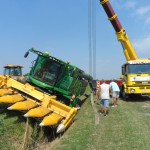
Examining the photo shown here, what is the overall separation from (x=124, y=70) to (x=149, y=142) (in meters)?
13.0

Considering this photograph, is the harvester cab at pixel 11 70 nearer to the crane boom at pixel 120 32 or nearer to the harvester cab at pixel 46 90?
the crane boom at pixel 120 32

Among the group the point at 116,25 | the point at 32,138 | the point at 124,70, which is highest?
the point at 116,25

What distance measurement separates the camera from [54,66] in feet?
51.6

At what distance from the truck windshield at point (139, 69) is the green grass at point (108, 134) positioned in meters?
7.09

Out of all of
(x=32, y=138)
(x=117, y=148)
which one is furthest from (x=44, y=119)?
(x=117, y=148)

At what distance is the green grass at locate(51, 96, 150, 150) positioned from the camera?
962cm

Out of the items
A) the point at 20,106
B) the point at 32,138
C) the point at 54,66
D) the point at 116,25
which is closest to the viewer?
the point at 32,138

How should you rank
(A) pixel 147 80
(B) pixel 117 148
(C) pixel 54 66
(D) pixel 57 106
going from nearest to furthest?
(B) pixel 117 148
(D) pixel 57 106
(C) pixel 54 66
(A) pixel 147 80

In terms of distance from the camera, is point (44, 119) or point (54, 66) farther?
point (54, 66)

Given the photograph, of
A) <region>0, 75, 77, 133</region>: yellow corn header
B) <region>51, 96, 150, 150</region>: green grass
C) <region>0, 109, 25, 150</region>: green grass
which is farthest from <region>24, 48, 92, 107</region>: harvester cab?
<region>0, 109, 25, 150</region>: green grass

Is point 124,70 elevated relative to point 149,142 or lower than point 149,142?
elevated

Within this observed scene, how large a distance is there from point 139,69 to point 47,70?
7811 mm

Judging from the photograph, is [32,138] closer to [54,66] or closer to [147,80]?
[54,66]

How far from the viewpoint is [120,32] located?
23.8m
